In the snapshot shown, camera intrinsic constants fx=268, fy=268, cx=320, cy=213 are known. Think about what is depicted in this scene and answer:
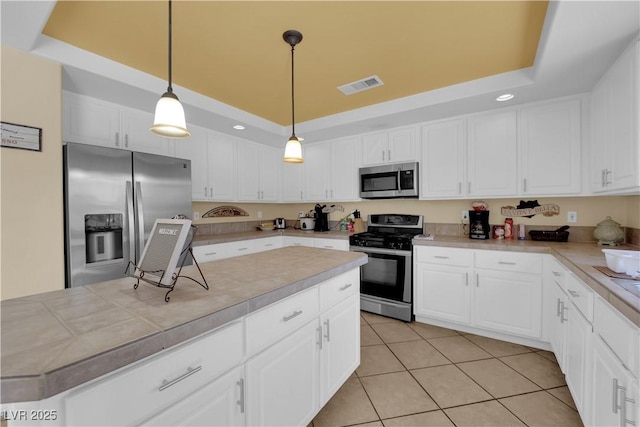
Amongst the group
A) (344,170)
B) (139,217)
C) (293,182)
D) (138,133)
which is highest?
(138,133)

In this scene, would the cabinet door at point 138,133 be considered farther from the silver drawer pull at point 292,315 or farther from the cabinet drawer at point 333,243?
the silver drawer pull at point 292,315

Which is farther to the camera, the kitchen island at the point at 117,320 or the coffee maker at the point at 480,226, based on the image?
the coffee maker at the point at 480,226

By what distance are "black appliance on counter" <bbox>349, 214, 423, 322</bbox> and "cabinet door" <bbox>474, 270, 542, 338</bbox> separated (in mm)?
688

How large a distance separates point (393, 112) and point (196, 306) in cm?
271

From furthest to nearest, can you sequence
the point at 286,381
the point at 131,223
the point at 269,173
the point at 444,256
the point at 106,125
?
the point at 269,173
the point at 444,256
the point at 106,125
the point at 131,223
the point at 286,381

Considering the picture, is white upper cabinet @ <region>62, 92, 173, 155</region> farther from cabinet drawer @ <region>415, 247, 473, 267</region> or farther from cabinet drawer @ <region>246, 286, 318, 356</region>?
cabinet drawer @ <region>415, 247, 473, 267</region>

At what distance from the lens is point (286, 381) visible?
4.25 ft

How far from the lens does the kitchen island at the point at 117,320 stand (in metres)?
0.61

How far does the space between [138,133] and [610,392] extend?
12.5ft

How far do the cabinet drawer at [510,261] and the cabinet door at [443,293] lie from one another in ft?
0.67

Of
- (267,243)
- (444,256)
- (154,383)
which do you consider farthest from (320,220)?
(154,383)

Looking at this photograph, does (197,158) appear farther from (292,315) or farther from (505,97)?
(505,97)

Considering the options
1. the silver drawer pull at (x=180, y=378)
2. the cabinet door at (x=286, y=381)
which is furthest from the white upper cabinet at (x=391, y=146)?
the silver drawer pull at (x=180, y=378)

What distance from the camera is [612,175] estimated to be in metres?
1.91
